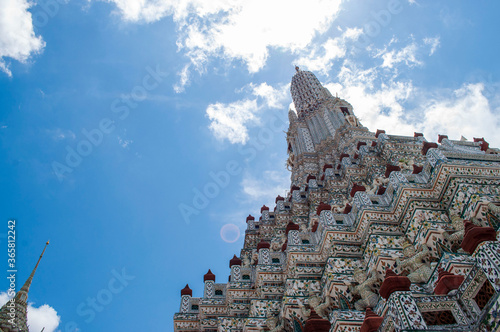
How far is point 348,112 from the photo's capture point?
34.5m

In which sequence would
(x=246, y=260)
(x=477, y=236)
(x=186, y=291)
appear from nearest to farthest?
1. (x=477, y=236)
2. (x=186, y=291)
3. (x=246, y=260)

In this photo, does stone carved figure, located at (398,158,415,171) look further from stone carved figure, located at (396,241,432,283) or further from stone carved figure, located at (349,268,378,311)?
stone carved figure, located at (396,241,432,283)

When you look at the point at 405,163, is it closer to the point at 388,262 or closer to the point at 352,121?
the point at 352,121

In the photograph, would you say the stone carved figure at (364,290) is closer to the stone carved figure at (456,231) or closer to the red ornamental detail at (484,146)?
the stone carved figure at (456,231)

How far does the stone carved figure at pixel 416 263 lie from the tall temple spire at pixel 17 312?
1533 centimetres

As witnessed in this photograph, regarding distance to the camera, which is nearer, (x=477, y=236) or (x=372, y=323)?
(x=477, y=236)

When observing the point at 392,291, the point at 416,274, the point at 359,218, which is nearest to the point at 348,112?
the point at 359,218

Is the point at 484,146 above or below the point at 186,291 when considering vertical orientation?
above

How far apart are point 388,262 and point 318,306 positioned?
2.36 m

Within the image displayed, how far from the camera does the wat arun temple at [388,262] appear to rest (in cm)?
682

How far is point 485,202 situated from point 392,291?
4.69 m

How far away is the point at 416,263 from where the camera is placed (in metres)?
10.2

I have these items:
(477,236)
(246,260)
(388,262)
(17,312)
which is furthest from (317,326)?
(17,312)

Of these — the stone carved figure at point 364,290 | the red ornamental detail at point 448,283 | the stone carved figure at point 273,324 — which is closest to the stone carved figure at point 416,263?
the stone carved figure at point 364,290
